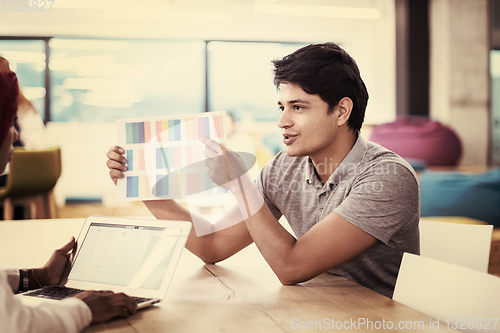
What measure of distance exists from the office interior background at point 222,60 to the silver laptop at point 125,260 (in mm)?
4319

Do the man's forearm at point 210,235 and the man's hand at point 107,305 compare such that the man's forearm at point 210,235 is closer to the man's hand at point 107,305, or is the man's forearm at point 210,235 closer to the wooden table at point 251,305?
the wooden table at point 251,305

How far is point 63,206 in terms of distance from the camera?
4.94 m

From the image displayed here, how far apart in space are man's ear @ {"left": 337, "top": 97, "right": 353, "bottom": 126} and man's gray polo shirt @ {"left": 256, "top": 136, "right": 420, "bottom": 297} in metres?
0.07

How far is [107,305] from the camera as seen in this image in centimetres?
62

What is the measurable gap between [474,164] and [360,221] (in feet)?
14.7

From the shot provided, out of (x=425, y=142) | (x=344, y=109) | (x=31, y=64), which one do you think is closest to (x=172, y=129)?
(x=344, y=109)

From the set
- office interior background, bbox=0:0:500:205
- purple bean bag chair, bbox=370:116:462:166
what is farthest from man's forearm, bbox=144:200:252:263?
office interior background, bbox=0:0:500:205

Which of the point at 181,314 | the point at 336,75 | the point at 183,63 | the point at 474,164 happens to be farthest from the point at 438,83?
the point at 181,314

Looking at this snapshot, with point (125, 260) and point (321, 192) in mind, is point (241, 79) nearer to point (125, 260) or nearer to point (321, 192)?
point (321, 192)

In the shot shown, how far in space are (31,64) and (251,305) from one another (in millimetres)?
5599

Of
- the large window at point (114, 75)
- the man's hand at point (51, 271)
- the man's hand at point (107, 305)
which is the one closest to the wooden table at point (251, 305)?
the man's hand at point (107, 305)

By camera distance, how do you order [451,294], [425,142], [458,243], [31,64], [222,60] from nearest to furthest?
1. [451,294]
2. [458,243]
3. [425,142]
4. [31,64]
5. [222,60]

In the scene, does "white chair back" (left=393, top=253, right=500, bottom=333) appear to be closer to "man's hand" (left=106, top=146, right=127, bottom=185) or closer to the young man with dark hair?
the young man with dark hair

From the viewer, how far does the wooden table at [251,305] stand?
0.62 m
